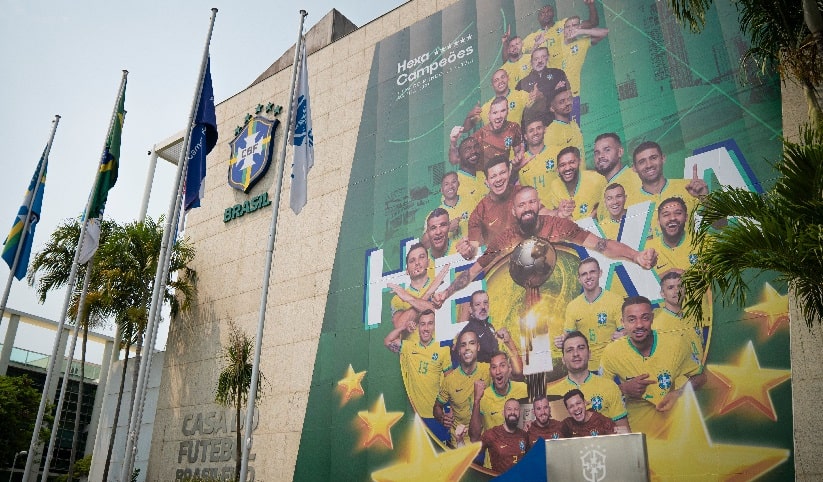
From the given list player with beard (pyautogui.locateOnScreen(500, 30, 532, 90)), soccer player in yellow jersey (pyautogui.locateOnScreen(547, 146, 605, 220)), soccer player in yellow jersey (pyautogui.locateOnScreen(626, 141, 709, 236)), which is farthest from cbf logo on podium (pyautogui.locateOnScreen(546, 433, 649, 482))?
player with beard (pyautogui.locateOnScreen(500, 30, 532, 90))

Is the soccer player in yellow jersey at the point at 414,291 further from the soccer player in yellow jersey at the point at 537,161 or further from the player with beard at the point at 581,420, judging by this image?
the player with beard at the point at 581,420

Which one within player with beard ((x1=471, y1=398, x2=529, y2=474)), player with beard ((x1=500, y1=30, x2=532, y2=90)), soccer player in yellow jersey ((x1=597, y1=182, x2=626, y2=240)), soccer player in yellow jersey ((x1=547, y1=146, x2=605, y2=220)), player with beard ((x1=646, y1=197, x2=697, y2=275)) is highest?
player with beard ((x1=500, y1=30, x2=532, y2=90))

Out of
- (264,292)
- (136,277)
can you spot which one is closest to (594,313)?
(264,292)

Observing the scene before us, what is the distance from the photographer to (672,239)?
1472 centimetres

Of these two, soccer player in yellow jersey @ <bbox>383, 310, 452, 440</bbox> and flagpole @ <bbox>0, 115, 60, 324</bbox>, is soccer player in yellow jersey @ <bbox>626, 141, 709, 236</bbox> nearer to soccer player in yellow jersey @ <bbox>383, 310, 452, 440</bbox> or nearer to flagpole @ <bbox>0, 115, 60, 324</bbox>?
soccer player in yellow jersey @ <bbox>383, 310, 452, 440</bbox>

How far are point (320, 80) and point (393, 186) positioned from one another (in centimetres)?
672

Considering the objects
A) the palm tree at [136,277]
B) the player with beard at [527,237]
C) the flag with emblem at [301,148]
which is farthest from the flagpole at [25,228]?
the player with beard at [527,237]

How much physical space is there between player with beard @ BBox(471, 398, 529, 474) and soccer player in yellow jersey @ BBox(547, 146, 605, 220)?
5034 mm

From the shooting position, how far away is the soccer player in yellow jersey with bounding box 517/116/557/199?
17.3m

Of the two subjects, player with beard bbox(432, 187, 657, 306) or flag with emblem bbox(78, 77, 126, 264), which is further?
A: flag with emblem bbox(78, 77, 126, 264)

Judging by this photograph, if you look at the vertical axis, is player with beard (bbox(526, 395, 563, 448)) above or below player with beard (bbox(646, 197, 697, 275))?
below

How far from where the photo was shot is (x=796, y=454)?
474 inches

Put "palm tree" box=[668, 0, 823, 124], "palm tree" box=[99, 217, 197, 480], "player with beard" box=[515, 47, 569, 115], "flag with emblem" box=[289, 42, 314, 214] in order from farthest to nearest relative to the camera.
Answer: "palm tree" box=[99, 217, 197, 480], "player with beard" box=[515, 47, 569, 115], "flag with emblem" box=[289, 42, 314, 214], "palm tree" box=[668, 0, 823, 124]

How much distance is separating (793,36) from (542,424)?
373 inches
